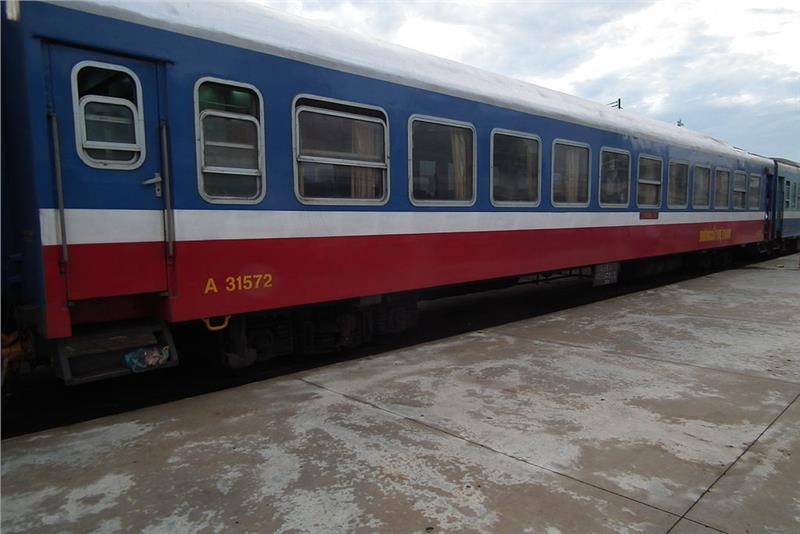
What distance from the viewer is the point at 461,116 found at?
6324 millimetres

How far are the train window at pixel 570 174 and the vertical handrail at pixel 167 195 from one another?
543cm

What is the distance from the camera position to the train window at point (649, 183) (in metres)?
9.86

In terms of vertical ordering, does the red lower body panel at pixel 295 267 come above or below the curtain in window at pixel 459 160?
below

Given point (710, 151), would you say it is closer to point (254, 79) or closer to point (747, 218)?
point (747, 218)

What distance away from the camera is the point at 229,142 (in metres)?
4.48

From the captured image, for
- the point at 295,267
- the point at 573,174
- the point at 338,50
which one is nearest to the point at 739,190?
the point at 573,174

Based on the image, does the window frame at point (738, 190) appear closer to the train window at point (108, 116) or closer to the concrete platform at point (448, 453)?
the concrete platform at point (448, 453)

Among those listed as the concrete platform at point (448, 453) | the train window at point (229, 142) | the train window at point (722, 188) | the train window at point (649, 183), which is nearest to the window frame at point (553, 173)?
the train window at point (649, 183)

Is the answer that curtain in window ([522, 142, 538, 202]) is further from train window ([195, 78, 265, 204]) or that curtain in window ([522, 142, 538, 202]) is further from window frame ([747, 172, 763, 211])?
window frame ([747, 172, 763, 211])

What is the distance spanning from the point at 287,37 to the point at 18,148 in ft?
7.63

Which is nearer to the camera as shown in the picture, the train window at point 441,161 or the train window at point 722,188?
the train window at point 441,161

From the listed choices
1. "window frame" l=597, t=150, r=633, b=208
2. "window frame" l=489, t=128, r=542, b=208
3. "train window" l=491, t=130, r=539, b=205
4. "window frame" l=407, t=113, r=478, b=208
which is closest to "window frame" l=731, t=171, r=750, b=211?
"window frame" l=597, t=150, r=633, b=208

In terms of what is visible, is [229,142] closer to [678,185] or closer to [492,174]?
[492,174]

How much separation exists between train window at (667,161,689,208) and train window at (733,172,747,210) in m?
3.40
